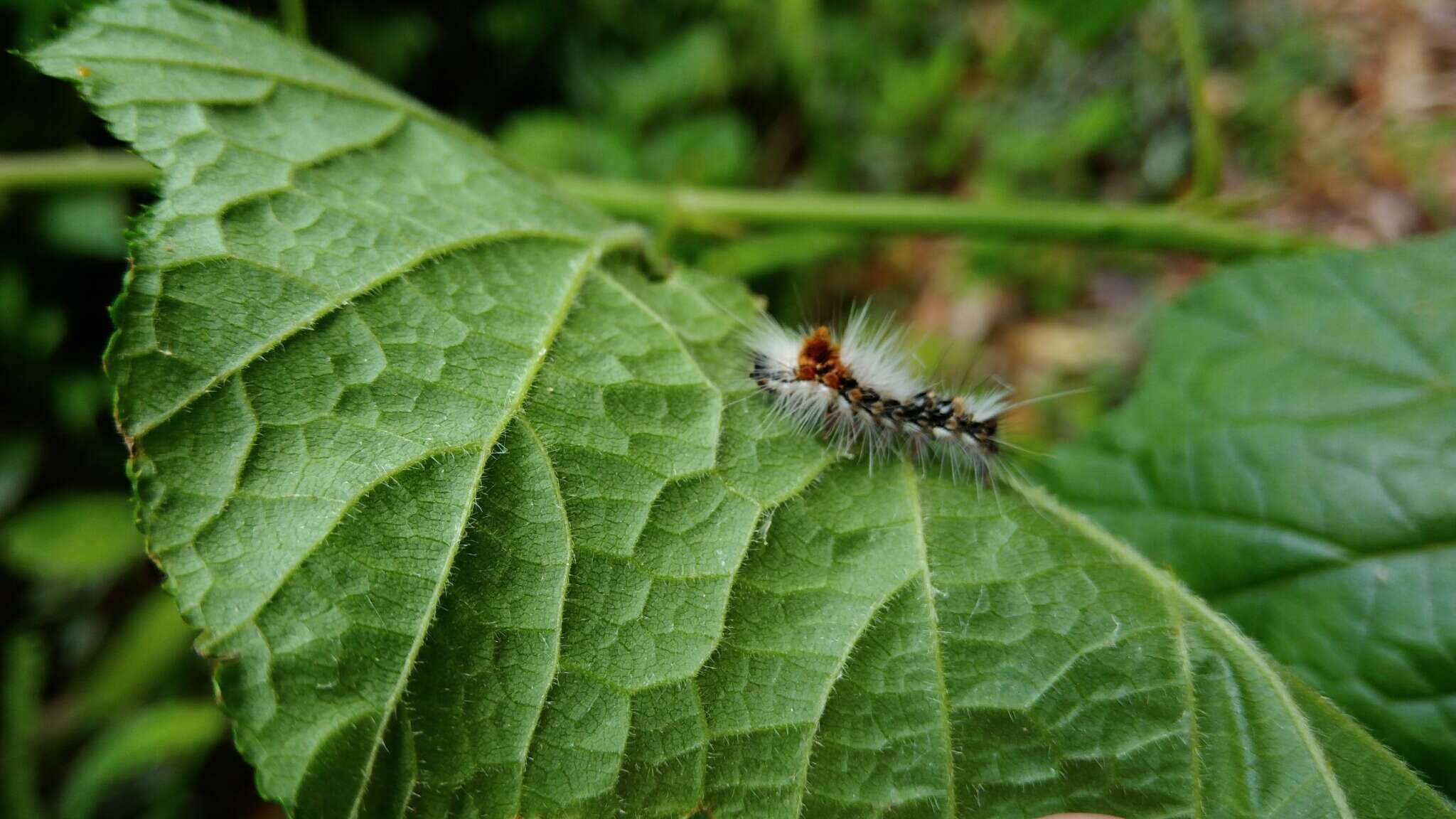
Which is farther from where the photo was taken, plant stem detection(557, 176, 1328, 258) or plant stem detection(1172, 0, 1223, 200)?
plant stem detection(557, 176, 1328, 258)

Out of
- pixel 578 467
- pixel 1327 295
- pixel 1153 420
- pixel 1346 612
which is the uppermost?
pixel 1327 295

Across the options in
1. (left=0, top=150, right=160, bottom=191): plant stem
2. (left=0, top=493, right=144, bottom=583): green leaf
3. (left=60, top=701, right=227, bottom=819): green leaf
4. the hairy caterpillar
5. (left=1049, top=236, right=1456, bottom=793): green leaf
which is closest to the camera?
(left=1049, top=236, right=1456, bottom=793): green leaf

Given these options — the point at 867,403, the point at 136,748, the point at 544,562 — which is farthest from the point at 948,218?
the point at 136,748

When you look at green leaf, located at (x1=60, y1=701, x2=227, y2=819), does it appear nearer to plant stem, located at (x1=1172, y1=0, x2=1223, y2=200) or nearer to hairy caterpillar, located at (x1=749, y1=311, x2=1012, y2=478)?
hairy caterpillar, located at (x1=749, y1=311, x2=1012, y2=478)

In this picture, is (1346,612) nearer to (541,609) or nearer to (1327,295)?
(1327,295)

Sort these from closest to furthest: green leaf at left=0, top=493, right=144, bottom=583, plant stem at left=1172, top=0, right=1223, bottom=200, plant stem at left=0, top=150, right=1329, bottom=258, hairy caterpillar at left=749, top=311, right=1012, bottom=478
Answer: hairy caterpillar at left=749, top=311, right=1012, bottom=478 < plant stem at left=1172, top=0, right=1223, bottom=200 < plant stem at left=0, top=150, right=1329, bottom=258 < green leaf at left=0, top=493, right=144, bottom=583

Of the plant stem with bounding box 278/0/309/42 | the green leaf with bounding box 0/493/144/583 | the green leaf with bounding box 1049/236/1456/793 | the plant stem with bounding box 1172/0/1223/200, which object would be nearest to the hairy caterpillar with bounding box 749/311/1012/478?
the green leaf with bounding box 1049/236/1456/793

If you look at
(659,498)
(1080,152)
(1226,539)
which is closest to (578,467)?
(659,498)

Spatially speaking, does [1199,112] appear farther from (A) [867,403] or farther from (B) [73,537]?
(B) [73,537]

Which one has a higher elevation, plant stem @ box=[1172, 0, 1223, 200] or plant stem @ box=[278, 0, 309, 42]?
plant stem @ box=[1172, 0, 1223, 200]
